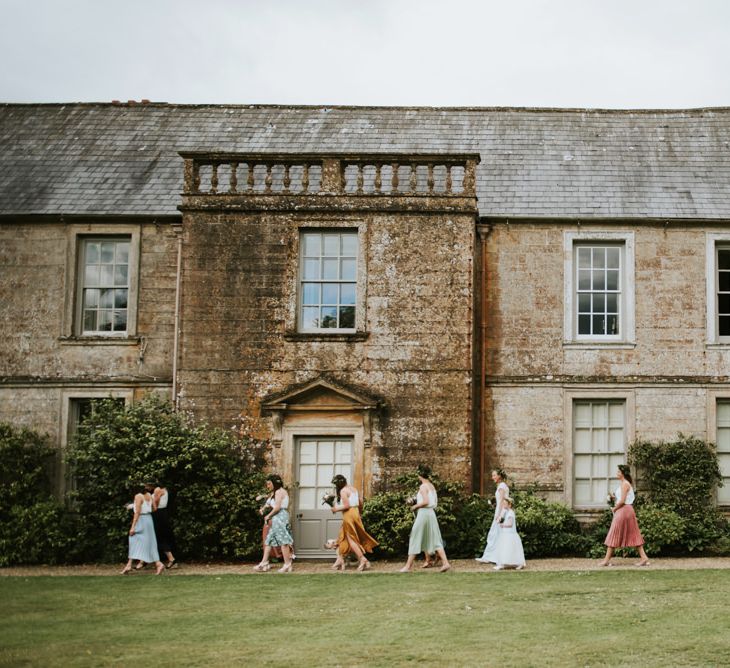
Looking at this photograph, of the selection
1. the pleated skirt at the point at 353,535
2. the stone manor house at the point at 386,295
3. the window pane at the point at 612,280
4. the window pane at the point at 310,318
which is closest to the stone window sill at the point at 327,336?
the stone manor house at the point at 386,295

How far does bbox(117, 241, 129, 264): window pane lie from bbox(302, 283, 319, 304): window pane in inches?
141

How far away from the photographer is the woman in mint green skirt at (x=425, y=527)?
641 inches

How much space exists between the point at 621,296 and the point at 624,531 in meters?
4.99

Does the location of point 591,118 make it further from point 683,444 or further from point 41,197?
point 41,197

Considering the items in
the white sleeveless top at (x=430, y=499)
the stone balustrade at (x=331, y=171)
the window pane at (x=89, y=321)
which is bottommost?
the white sleeveless top at (x=430, y=499)

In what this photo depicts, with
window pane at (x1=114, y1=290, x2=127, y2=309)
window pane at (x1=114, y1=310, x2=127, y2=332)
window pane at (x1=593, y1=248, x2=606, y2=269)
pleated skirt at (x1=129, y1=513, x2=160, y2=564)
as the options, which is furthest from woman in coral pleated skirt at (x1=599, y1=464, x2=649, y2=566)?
window pane at (x1=114, y1=290, x2=127, y2=309)

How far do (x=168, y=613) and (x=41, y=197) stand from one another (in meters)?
10.7

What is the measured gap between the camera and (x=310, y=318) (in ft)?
61.7

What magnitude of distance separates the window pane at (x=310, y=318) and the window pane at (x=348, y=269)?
76 cm

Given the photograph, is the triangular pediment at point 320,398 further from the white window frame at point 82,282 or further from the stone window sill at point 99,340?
the white window frame at point 82,282

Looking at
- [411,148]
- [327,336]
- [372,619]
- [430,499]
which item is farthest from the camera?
[411,148]

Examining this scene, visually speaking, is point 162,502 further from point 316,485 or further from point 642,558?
point 642,558

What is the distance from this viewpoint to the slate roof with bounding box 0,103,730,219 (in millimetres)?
20203

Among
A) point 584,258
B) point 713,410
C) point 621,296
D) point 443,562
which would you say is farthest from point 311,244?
point 713,410
